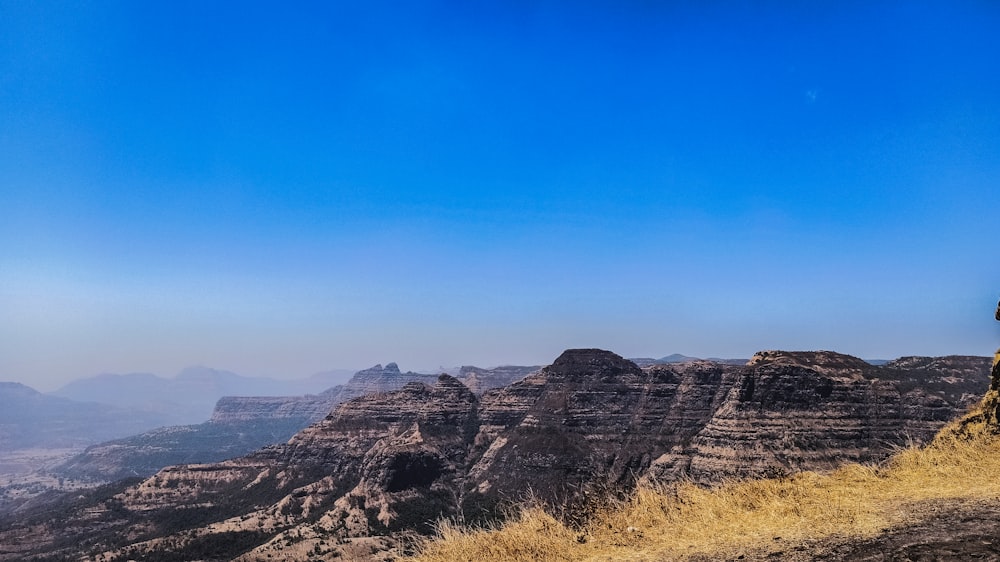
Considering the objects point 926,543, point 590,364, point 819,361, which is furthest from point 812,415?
point 926,543

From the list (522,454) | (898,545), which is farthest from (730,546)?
(522,454)

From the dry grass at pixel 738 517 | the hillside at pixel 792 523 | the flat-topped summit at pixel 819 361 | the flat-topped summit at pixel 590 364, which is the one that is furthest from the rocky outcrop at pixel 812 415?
the hillside at pixel 792 523

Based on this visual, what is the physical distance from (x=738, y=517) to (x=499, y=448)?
474 feet

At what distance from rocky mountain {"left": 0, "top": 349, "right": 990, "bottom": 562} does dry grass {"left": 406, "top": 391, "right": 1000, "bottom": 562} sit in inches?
2574

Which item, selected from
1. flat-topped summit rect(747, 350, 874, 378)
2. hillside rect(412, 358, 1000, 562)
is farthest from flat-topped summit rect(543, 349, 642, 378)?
hillside rect(412, 358, 1000, 562)

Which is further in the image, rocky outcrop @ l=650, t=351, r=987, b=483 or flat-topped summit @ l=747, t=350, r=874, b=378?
flat-topped summit @ l=747, t=350, r=874, b=378

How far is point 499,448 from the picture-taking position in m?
152

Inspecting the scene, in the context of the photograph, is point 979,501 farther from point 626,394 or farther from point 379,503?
point 626,394

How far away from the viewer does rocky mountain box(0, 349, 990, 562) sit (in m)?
107

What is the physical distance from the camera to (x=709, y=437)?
116m

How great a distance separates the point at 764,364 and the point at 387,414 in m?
117

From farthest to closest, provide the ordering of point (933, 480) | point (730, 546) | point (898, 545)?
point (933, 480) → point (730, 546) → point (898, 545)

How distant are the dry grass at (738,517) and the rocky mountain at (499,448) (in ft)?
215

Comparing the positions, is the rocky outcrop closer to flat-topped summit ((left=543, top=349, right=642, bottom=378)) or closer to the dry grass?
flat-topped summit ((left=543, top=349, right=642, bottom=378))
